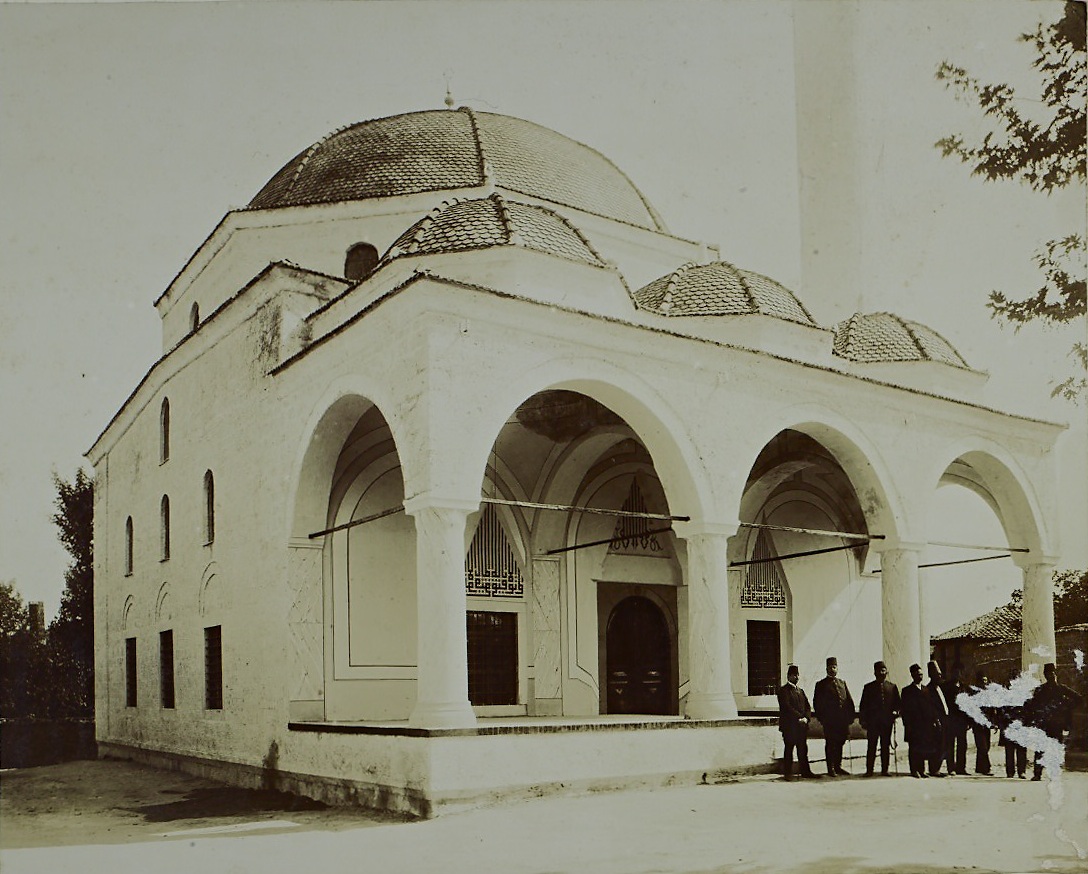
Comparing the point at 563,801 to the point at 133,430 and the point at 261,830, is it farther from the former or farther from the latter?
the point at 133,430

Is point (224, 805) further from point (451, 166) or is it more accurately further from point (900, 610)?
point (451, 166)

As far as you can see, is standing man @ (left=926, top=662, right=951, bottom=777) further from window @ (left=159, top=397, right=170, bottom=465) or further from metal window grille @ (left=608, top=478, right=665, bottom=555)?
window @ (left=159, top=397, right=170, bottom=465)

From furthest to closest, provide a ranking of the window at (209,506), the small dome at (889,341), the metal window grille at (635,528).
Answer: the small dome at (889,341), the metal window grille at (635,528), the window at (209,506)

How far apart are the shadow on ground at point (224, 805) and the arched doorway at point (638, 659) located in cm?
445

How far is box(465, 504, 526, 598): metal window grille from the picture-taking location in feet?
41.0

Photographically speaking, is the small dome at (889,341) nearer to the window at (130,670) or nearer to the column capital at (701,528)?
the column capital at (701,528)

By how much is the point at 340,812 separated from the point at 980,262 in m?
6.55

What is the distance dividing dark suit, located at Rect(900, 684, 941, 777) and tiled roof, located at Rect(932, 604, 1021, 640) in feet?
31.5

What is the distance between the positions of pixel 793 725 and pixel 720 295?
454 cm

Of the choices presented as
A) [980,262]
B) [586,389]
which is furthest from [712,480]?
[980,262]

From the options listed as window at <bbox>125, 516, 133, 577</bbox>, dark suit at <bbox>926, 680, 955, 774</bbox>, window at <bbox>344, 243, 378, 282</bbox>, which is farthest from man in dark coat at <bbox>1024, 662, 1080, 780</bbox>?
window at <bbox>125, 516, 133, 577</bbox>

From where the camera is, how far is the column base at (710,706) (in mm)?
10016

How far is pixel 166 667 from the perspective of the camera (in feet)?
45.8

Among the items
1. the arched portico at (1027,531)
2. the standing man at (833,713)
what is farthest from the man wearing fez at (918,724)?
the arched portico at (1027,531)
